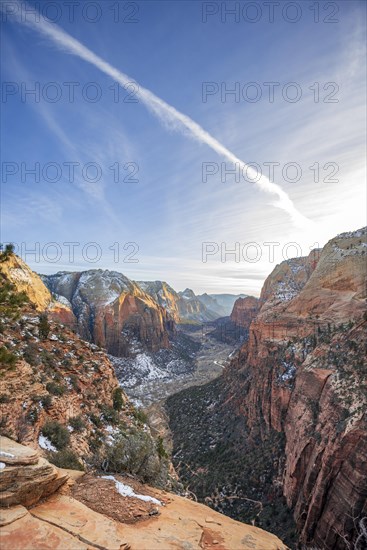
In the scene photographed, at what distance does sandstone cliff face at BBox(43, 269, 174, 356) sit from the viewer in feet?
322

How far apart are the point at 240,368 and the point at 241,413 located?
39.2ft

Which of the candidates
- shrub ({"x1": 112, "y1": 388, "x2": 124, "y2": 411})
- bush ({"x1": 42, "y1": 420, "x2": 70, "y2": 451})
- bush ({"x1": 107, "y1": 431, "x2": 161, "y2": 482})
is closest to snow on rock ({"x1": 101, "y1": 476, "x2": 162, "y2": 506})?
bush ({"x1": 107, "y1": 431, "x2": 161, "y2": 482})

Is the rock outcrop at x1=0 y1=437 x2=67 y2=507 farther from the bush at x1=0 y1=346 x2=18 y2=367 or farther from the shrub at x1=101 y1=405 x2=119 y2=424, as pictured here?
the shrub at x1=101 y1=405 x2=119 y2=424

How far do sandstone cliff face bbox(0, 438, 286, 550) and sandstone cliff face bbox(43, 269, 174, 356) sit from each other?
84.3 metres

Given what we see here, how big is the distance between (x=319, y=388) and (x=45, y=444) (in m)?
25.4

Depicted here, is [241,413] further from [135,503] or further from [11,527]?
[11,527]

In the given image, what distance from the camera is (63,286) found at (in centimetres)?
11700

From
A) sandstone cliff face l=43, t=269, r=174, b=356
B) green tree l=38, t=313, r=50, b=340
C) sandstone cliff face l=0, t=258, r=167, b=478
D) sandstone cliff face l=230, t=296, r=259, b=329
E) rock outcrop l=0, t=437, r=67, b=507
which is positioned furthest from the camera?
sandstone cliff face l=230, t=296, r=259, b=329

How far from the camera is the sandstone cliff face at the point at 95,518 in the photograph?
6.63 metres

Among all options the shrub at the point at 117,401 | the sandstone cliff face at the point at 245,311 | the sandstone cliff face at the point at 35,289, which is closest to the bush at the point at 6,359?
the shrub at the point at 117,401

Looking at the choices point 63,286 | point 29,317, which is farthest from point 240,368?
point 63,286

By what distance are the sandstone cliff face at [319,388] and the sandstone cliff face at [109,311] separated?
53562mm

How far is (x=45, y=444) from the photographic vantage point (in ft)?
54.9

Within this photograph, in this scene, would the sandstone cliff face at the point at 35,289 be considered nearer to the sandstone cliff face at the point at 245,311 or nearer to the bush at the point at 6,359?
the bush at the point at 6,359
